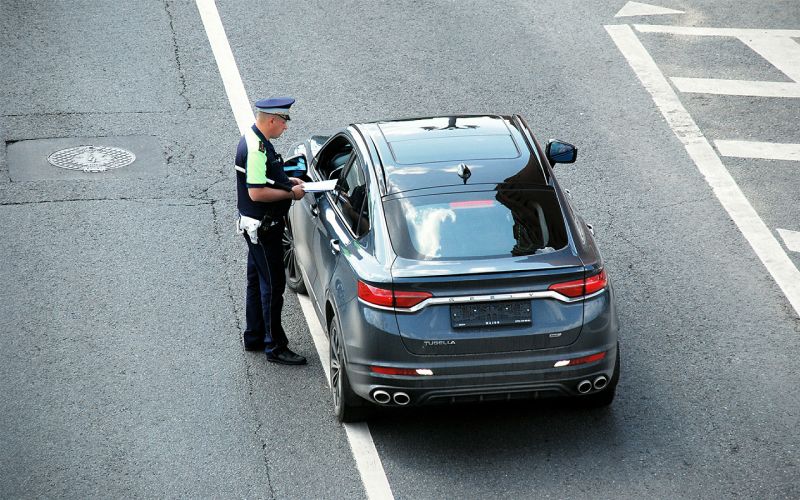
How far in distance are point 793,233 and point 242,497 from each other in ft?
20.7

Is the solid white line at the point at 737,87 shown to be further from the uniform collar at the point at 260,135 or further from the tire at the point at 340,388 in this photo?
the tire at the point at 340,388

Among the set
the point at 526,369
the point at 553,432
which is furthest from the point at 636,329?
the point at 526,369

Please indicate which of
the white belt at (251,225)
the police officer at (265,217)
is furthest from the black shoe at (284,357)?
the white belt at (251,225)

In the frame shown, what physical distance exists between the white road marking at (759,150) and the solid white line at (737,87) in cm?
148

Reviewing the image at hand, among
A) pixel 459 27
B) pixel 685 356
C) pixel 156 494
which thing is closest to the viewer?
pixel 156 494

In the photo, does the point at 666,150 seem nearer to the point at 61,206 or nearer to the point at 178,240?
the point at 178,240

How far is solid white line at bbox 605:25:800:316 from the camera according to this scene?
34.2ft

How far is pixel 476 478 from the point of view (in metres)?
7.50

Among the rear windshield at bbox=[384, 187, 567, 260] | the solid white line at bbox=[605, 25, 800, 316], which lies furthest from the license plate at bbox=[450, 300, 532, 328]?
the solid white line at bbox=[605, 25, 800, 316]

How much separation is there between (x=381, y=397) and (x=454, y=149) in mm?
1934

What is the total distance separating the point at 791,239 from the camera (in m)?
11.0

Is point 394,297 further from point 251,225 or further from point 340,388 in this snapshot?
point 251,225

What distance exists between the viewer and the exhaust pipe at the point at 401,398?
24.3 ft

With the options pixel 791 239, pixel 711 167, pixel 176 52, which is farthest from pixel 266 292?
pixel 176 52
